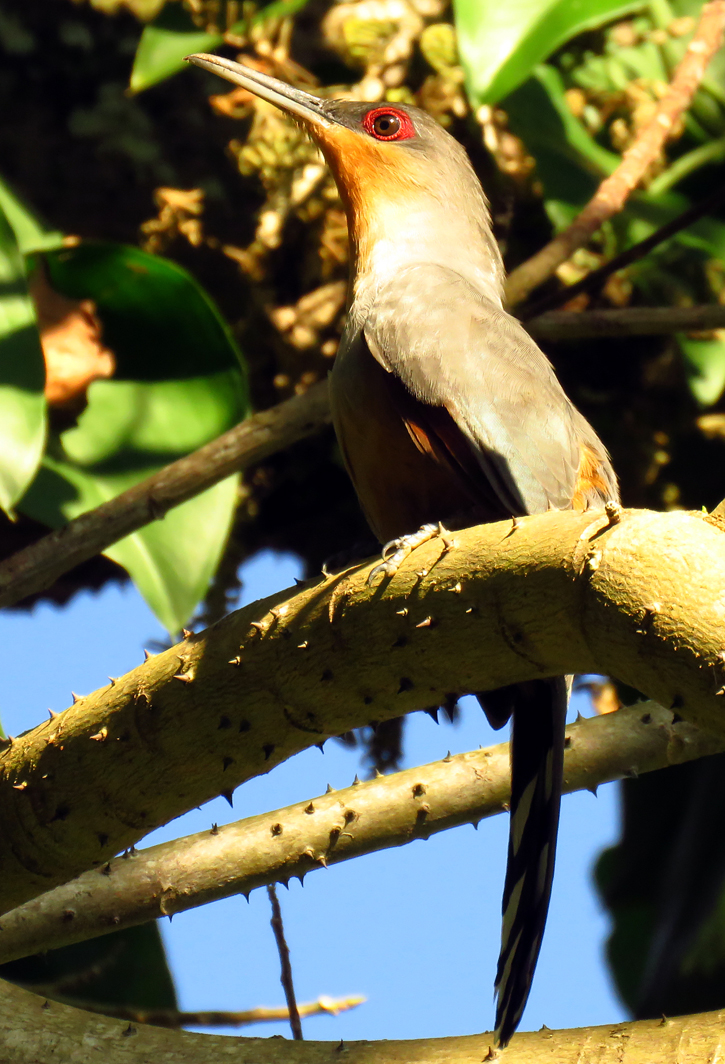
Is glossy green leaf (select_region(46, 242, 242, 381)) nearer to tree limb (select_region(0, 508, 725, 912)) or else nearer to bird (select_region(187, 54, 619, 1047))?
bird (select_region(187, 54, 619, 1047))

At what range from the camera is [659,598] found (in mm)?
1302

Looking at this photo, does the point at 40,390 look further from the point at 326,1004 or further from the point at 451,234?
the point at 326,1004

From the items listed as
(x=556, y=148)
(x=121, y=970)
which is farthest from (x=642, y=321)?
(x=121, y=970)

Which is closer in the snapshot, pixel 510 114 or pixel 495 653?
pixel 495 653

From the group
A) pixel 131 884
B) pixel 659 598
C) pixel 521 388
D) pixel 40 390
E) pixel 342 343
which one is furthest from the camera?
pixel 40 390

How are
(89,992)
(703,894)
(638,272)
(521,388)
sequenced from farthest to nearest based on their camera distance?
(703,894)
(638,272)
(89,992)
(521,388)

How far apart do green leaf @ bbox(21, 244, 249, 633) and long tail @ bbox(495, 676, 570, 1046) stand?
142 centimetres

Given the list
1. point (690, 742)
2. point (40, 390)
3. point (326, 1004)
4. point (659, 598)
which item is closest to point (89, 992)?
point (326, 1004)

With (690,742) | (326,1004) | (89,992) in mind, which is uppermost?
(690,742)

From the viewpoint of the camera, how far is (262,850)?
6.91 feet

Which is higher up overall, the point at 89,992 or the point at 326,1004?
the point at 326,1004

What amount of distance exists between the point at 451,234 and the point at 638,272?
1.03 meters

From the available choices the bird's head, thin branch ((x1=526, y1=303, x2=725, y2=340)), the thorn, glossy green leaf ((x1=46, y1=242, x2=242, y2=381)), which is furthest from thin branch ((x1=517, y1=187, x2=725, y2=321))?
the thorn

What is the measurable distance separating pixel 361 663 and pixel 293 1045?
26.2 inches
